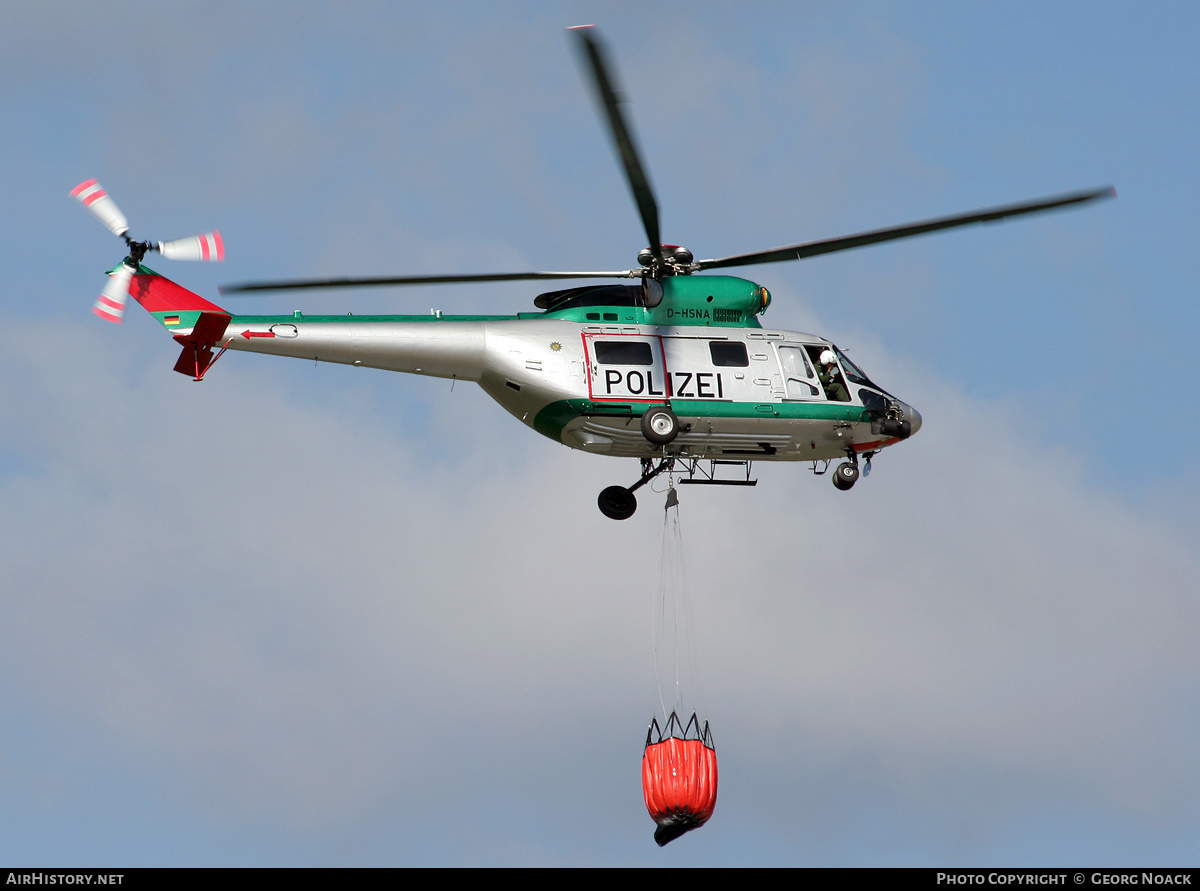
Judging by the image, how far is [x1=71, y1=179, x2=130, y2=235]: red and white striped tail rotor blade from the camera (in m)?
34.4

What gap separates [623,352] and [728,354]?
6.66 ft

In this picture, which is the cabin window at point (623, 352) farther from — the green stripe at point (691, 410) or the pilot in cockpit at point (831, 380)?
the pilot in cockpit at point (831, 380)

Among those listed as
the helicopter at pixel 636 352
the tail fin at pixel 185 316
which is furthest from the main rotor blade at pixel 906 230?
the tail fin at pixel 185 316

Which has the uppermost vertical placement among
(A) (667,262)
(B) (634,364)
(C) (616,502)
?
(A) (667,262)

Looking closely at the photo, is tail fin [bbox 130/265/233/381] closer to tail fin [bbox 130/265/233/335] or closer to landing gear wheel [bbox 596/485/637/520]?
tail fin [bbox 130/265/233/335]

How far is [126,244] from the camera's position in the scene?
34.5 metres

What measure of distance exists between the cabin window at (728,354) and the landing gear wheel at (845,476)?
292 cm

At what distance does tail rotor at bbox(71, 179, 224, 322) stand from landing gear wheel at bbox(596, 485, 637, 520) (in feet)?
27.8

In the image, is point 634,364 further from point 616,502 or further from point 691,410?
point 616,502

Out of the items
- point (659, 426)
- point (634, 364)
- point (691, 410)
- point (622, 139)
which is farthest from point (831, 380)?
point (622, 139)
